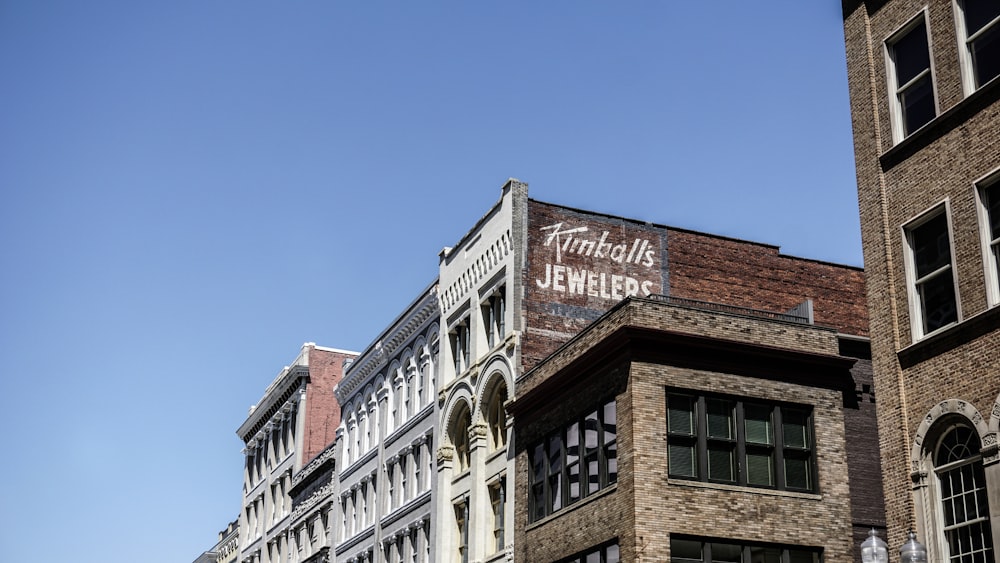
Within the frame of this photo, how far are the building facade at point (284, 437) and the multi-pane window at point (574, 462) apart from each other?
36178 millimetres

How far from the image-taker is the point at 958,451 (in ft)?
76.7

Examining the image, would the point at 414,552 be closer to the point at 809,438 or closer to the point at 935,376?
the point at 809,438

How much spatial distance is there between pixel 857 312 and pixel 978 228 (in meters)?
24.8

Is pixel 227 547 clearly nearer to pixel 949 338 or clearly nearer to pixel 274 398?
pixel 274 398

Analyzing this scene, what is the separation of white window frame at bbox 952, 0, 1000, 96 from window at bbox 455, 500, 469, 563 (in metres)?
26.3

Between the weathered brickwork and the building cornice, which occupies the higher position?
the building cornice

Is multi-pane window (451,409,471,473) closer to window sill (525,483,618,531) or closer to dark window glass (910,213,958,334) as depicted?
window sill (525,483,618,531)

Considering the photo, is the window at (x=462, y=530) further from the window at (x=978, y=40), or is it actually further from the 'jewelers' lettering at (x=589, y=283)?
the window at (x=978, y=40)

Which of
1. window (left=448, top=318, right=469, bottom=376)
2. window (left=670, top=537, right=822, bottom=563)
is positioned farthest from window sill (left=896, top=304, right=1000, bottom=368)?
window (left=448, top=318, right=469, bottom=376)

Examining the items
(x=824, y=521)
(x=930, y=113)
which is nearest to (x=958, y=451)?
(x=930, y=113)

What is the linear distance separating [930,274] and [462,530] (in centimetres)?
2558

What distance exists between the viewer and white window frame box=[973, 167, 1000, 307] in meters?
22.6

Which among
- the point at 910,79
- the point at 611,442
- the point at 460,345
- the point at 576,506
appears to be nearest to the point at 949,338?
the point at 910,79

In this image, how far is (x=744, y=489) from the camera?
3322 cm
